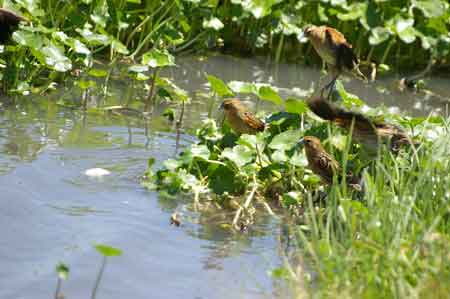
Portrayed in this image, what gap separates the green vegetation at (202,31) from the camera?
733 cm

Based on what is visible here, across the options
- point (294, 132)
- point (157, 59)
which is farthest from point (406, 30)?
point (294, 132)

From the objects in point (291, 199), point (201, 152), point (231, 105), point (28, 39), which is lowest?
point (291, 199)

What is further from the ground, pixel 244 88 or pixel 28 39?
pixel 28 39

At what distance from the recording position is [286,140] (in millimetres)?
5926

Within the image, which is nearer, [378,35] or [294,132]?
[294,132]

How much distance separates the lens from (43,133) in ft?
21.8

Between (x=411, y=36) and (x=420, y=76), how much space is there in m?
0.45

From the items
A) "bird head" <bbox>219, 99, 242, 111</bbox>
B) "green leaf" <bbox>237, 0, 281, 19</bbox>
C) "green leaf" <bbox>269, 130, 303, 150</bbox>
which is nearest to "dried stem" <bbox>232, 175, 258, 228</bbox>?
"green leaf" <bbox>269, 130, 303, 150</bbox>

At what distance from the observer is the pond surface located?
4.52 meters

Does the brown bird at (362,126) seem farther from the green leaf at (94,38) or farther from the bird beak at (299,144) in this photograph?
the green leaf at (94,38)

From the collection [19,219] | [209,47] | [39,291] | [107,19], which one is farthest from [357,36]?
[39,291]

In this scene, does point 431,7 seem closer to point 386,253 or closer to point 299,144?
point 299,144

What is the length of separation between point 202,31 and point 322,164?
13.1 feet

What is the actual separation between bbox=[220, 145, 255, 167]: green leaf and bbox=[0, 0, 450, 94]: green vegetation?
1.71 metres
